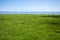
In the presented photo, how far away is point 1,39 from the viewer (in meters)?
15.8

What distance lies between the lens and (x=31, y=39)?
53.0 ft

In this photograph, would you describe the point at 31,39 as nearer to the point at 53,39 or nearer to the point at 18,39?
the point at 18,39

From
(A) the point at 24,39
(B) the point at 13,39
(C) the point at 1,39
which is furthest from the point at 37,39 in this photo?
(C) the point at 1,39

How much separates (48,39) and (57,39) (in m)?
1.16

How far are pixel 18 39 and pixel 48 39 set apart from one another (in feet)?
12.2

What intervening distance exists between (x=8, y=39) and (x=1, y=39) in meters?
0.84

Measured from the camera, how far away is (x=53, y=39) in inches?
640

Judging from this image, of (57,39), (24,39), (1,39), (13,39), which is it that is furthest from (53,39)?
(1,39)

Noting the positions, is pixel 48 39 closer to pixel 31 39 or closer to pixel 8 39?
pixel 31 39

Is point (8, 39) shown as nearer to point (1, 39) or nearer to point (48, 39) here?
point (1, 39)

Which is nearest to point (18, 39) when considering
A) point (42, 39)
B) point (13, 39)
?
point (13, 39)

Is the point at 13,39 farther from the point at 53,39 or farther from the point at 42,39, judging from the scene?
the point at 53,39

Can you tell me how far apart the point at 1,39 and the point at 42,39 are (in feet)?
16.4

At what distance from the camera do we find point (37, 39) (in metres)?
16.2
